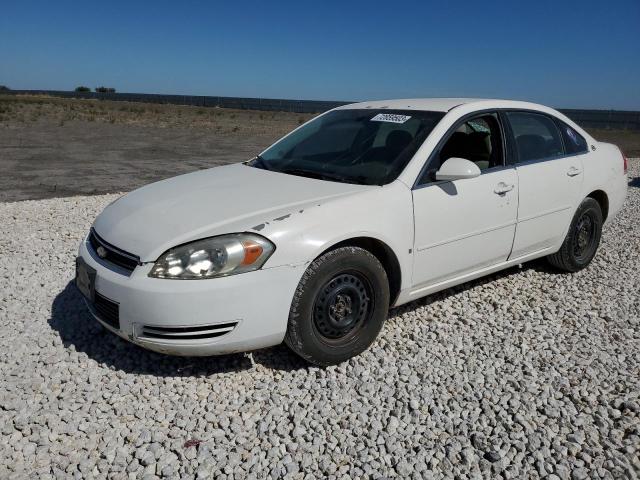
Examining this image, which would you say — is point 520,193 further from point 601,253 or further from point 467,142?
point 601,253

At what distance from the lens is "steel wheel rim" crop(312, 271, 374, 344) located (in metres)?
3.18

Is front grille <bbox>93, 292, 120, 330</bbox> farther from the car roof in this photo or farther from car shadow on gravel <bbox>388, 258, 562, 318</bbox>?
the car roof

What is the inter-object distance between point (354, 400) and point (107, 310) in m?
1.46

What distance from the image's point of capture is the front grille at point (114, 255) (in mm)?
2998

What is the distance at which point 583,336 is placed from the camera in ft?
12.5

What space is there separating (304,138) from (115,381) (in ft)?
7.76

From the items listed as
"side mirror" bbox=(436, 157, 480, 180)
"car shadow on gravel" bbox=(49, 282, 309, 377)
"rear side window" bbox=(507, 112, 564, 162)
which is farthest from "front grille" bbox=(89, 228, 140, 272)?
"rear side window" bbox=(507, 112, 564, 162)

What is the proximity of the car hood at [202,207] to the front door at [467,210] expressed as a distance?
54 centimetres

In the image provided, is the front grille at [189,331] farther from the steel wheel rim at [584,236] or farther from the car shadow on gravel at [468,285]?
the steel wheel rim at [584,236]

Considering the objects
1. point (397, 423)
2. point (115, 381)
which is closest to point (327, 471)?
point (397, 423)

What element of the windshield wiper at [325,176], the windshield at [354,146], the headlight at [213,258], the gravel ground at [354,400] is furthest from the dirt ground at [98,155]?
the headlight at [213,258]

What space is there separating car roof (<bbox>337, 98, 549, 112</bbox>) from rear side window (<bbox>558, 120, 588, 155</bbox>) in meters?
0.28

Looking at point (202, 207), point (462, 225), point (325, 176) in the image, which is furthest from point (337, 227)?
point (462, 225)

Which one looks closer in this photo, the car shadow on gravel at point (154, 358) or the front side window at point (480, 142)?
the car shadow on gravel at point (154, 358)
